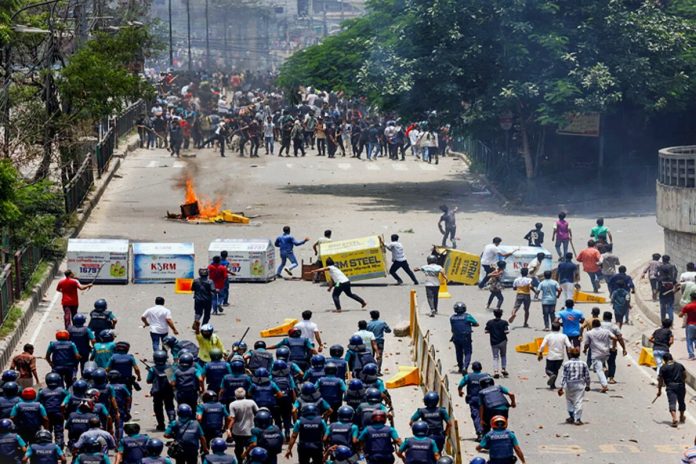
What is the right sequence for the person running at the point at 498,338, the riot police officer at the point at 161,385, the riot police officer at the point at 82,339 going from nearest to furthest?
→ 1. the riot police officer at the point at 161,385
2. the riot police officer at the point at 82,339
3. the person running at the point at 498,338

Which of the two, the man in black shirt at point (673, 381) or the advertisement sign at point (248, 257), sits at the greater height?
the advertisement sign at point (248, 257)

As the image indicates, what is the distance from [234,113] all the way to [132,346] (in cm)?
3381

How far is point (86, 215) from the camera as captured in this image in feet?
131

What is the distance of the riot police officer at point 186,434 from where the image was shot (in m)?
17.7

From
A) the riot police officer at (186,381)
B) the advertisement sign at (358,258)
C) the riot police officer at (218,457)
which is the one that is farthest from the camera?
the advertisement sign at (358,258)

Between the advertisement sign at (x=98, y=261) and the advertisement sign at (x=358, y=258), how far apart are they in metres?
4.05

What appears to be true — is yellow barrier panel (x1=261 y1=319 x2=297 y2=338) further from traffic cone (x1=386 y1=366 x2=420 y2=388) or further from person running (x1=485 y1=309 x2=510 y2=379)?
person running (x1=485 y1=309 x2=510 y2=379)

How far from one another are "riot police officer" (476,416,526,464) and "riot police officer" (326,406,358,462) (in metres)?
1.46

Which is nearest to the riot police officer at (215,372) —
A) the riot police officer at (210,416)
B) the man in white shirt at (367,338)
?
the riot police officer at (210,416)

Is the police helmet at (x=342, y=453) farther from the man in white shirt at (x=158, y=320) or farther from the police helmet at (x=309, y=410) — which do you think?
the man in white shirt at (x=158, y=320)

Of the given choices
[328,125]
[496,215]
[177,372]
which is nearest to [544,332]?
[177,372]

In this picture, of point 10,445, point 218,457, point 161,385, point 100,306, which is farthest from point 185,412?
point 100,306

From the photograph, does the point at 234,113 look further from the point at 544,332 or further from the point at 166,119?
the point at 544,332

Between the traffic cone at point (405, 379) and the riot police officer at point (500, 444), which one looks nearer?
the riot police officer at point (500, 444)
